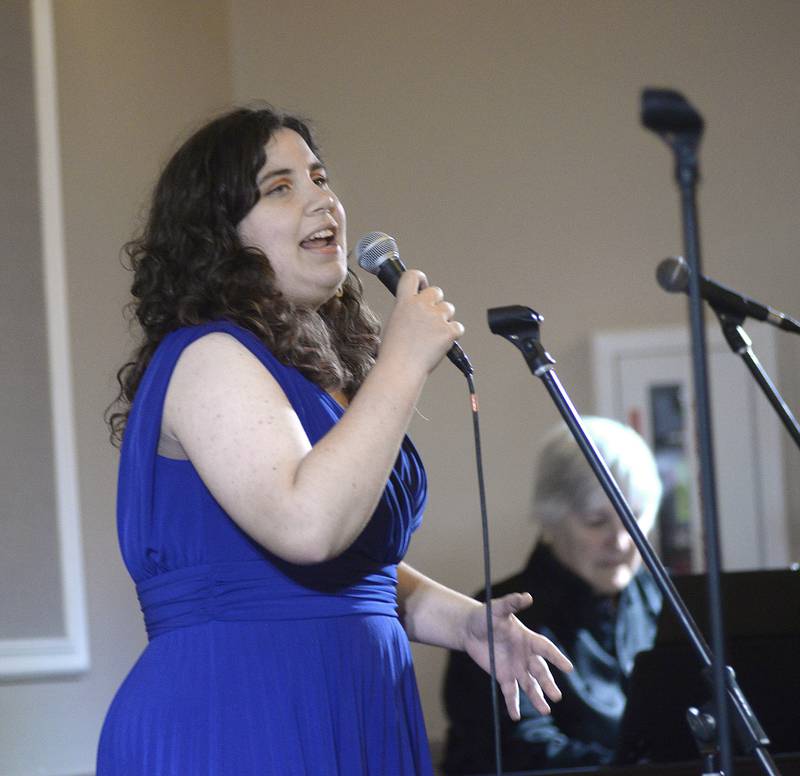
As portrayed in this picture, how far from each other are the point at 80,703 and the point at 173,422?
6.62 ft

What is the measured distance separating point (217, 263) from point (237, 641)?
0.46 metres

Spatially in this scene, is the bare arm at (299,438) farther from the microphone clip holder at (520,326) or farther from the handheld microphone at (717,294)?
the handheld microphone at (717,294)

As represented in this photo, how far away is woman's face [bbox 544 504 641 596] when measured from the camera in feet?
11.6

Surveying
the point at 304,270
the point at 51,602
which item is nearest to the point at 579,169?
the point at 51,602

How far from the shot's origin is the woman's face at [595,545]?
11.6ft

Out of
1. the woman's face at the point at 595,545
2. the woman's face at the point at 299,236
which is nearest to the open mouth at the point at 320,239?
the woman's face at the point at 299,236

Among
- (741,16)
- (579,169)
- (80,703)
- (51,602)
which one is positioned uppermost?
(741,16)

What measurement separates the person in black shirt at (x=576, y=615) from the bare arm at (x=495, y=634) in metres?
1.56

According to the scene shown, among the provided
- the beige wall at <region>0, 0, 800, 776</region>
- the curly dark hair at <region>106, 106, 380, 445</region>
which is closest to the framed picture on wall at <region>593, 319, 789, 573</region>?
the beige wall at <region>0, 0, 800, 776</region>

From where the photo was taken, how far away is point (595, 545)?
3.55 meters

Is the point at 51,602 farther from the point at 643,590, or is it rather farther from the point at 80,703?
the point at 643,590

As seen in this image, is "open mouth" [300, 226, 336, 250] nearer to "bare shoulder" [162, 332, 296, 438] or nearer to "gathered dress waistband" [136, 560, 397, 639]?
"bare shoulder" [162, 332, 296, 438]

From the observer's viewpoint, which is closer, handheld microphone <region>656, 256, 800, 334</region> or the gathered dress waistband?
handheld microphone <region>656, 256, 800, 334</region>

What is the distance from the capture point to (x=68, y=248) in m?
3.38
